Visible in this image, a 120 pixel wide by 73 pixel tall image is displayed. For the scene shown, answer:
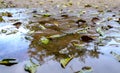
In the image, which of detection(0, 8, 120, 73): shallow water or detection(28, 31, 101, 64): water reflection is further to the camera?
detection(28, 31, 101, 64): water reflection

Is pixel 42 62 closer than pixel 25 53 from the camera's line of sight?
Yes

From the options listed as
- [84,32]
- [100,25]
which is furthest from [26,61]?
[100,25]

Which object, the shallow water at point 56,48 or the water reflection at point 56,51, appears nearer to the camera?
the shallow water at point 56,48

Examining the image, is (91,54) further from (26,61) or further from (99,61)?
(26,61)

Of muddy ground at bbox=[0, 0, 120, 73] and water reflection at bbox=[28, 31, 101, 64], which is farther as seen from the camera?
water reflection at bbox=[28, 31, 101, 64]

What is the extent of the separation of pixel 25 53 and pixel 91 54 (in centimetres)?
53

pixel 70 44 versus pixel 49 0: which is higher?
pixel 70 44

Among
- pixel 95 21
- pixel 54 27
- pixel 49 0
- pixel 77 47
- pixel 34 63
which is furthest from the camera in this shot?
pixel 49 0

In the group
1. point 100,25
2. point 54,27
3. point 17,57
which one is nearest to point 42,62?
point 17,57

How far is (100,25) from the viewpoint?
10.0 feet

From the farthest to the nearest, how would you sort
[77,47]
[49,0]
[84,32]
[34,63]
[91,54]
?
[49,0], [84,32], [77,47], [91,54], [34,63]

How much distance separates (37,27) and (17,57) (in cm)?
102

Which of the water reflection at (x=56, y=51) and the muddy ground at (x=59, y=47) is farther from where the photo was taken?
the water reflection at (x=56, y=51)

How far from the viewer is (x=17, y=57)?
1.97 meters
